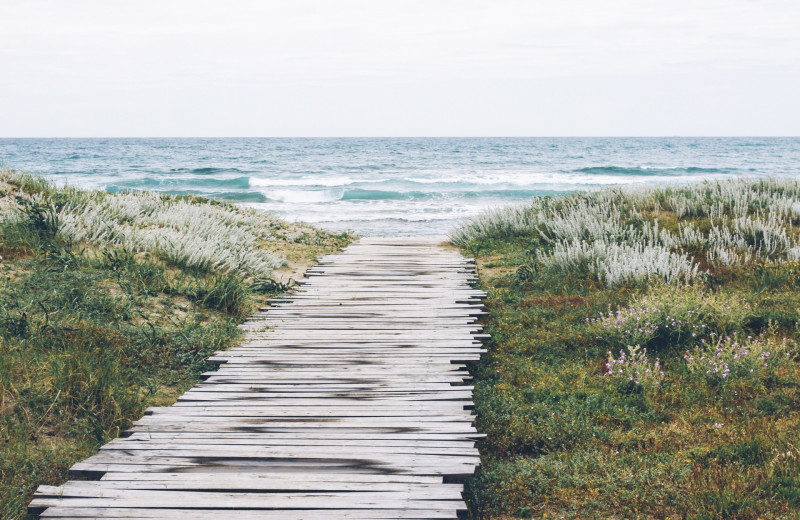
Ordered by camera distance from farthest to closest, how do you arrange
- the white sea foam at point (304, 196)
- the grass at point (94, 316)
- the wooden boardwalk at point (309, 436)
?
the white sea foam at point (304, 196) → the grass at point (94, 316) → the wooden boardwalk at point (309, 436)

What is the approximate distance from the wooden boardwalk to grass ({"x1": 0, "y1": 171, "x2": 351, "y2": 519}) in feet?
1.52

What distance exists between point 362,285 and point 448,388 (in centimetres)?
402

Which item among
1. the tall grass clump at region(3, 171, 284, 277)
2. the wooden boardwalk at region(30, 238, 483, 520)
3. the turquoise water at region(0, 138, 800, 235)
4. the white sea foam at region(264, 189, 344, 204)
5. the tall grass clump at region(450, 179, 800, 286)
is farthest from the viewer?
the white sea foam at region(264, 189, 344, 204)

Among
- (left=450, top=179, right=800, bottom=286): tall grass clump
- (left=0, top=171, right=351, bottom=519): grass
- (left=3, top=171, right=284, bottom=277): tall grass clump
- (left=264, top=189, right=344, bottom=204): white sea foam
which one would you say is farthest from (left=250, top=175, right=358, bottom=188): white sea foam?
(left=0, top=171, right=351, bottom=519): grass

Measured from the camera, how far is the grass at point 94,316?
4.57 metres

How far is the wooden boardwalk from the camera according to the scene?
3.46m

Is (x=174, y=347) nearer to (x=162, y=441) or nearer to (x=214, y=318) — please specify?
(x=214, y=318)

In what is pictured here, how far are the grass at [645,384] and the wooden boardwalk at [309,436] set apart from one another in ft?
1.46

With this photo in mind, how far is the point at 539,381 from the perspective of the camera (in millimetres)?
5801

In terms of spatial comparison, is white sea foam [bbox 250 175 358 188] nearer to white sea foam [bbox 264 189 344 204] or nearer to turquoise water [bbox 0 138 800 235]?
turquoise water [bbox 0 138 800 235]

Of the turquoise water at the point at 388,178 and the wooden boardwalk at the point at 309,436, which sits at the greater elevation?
the turquoise water at the point at 388,178

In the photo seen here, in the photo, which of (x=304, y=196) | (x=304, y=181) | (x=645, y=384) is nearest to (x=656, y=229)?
(x=645, y=384)

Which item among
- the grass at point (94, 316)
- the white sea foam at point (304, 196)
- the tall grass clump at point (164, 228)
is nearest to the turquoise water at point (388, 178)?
Answer: the white sea foam at point (304, 196)

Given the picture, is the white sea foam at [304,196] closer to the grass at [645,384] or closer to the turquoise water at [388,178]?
the turquoise water at [388,178]
